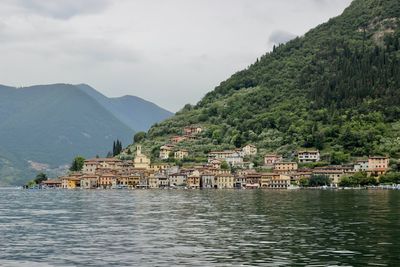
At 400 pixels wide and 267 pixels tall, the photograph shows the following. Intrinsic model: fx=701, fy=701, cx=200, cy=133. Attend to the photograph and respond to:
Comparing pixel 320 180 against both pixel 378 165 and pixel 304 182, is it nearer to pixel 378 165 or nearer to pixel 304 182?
pixel 304 182

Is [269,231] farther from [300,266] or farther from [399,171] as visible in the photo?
[399,171]

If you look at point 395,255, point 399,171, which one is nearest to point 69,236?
point 395,255

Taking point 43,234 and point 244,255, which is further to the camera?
point 43,234

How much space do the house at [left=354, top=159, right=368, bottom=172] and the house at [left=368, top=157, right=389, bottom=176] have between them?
153cm

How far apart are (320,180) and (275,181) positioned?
53.4 feet

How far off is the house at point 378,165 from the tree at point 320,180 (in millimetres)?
10903

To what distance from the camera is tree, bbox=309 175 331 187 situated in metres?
182

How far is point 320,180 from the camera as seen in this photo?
18238 centimetres

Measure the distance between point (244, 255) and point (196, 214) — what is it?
117 ft

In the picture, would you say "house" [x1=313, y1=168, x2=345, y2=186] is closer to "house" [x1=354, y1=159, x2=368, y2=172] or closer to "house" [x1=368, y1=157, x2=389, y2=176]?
"house" [x1=354, y1=159, x2=368, y2=172]

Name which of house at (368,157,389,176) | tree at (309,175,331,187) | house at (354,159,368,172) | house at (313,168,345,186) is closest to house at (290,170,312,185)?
house at (313,168,345,186)

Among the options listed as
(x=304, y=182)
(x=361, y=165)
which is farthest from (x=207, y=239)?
(x=361, y=165)

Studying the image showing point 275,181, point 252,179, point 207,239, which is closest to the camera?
point 207,239

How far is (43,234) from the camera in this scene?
5766 centimetres
